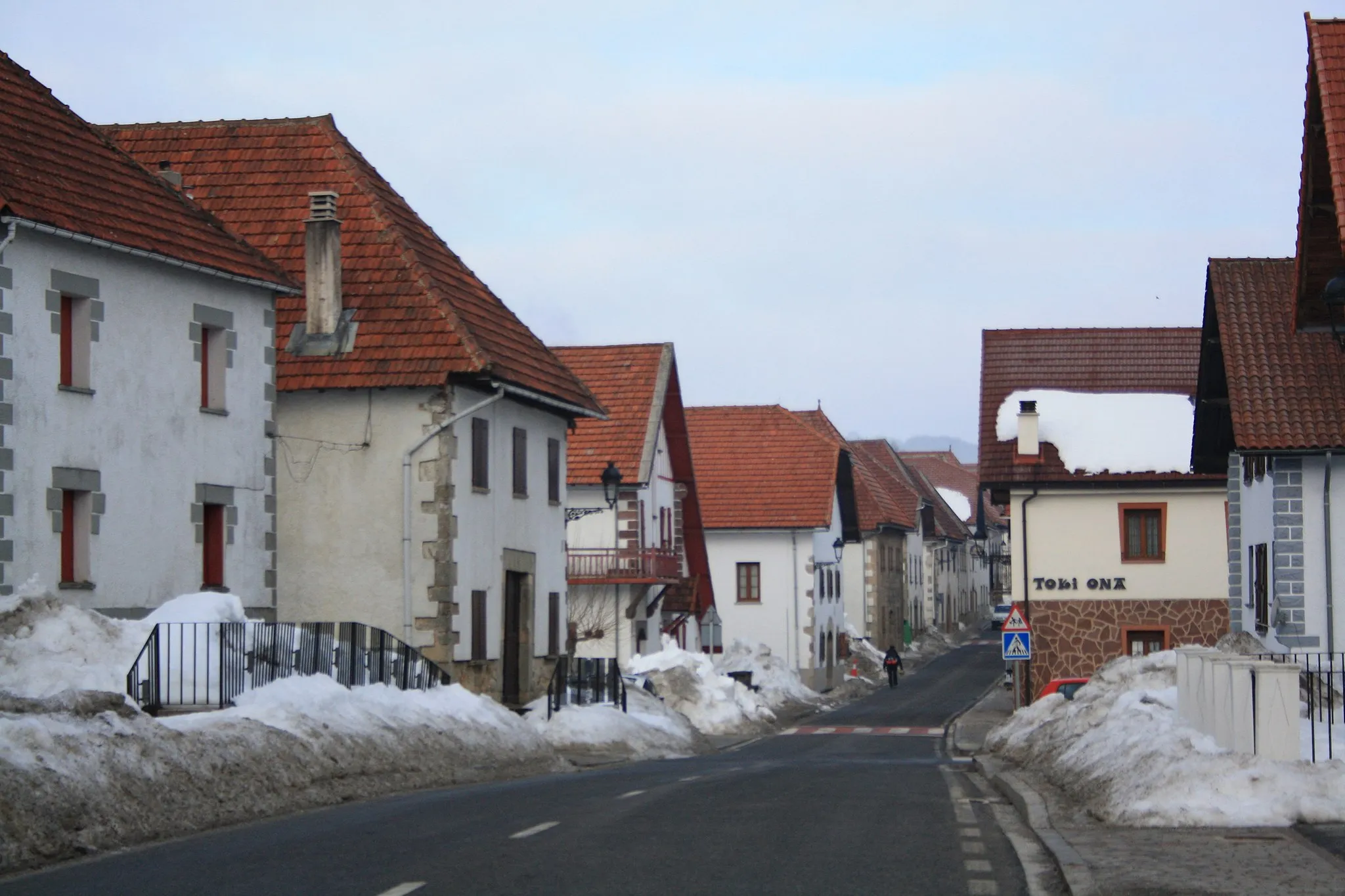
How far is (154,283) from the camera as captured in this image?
2500 centimetres

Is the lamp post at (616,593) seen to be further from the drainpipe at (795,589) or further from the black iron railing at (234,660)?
the black iron railing at (234,660)

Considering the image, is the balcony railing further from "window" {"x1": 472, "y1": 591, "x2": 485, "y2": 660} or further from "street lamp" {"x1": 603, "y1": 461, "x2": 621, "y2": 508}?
"window" {"x1": 472, "y1": 591, "x2": 485, "y2": 660}

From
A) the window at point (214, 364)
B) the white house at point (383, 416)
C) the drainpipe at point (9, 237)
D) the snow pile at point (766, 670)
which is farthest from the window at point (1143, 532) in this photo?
the drainpipe at point (9, 237)

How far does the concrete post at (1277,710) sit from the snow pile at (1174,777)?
370 millimetres

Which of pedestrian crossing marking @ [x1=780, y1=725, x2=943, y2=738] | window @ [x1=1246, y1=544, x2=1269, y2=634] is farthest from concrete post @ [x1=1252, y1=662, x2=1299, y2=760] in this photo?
pedestrian crossing marking @ [x1=780, y1=725, x2=943, y2=738]

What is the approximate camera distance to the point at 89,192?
24297mm

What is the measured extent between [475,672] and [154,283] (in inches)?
396

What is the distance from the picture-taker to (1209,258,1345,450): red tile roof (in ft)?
95.5

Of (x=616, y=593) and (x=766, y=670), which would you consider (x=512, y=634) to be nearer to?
(x=616, y=593)

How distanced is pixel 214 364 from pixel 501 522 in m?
7.76

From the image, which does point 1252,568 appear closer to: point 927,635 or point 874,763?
point 874,763

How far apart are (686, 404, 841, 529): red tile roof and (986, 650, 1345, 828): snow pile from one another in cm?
4329

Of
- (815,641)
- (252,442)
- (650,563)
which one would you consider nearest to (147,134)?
(252,442)

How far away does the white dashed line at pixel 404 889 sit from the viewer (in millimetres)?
10336
